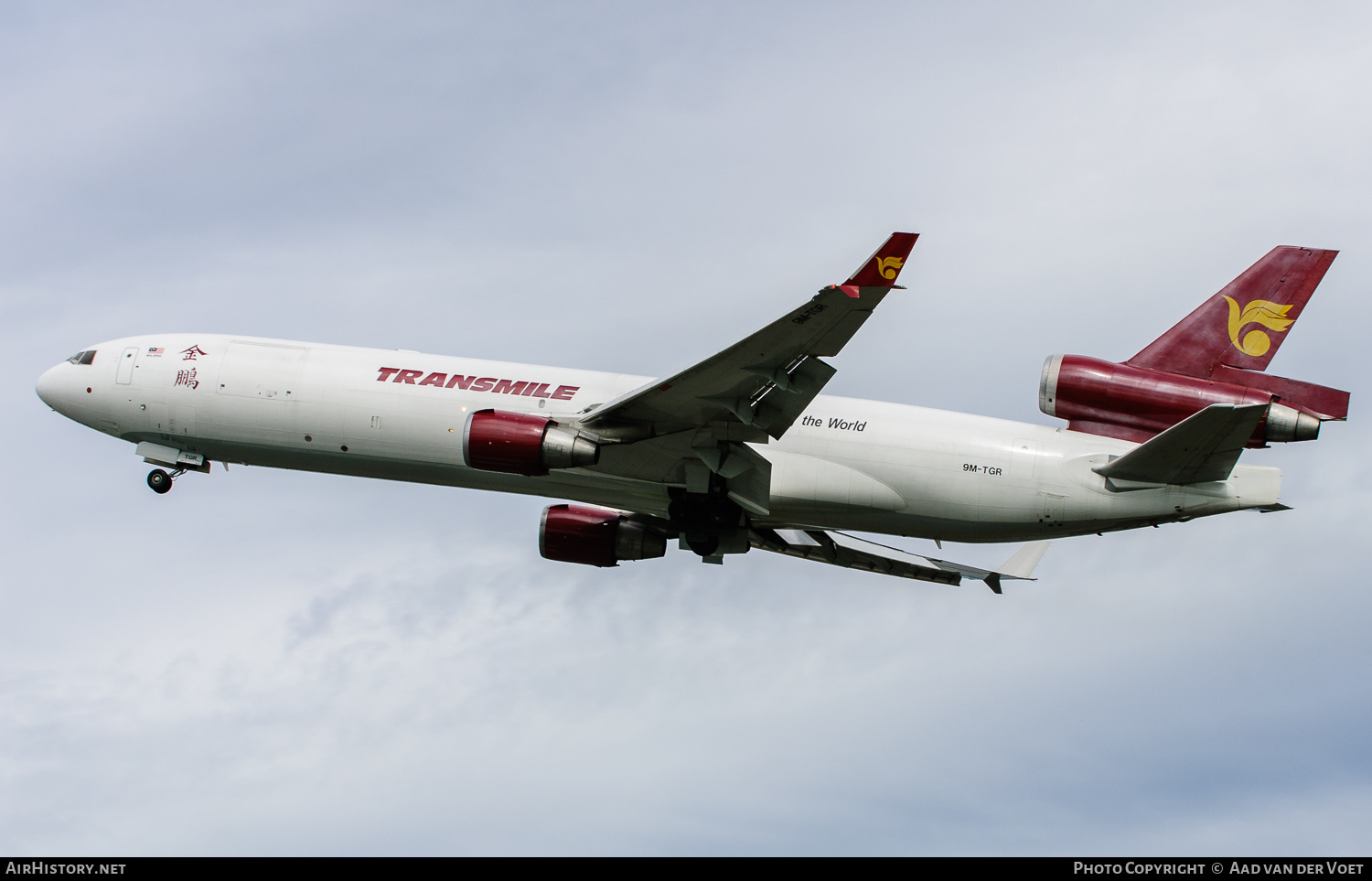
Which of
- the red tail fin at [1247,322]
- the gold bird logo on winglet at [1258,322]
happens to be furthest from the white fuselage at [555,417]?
the gold bird logo on winglet at [1258,322]

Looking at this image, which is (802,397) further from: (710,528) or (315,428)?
(315,428)

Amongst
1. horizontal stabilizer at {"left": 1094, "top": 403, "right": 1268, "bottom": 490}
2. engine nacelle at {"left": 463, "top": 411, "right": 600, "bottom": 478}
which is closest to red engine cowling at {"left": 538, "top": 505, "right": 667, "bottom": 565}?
engine nacelle at {"left": 463, "top": 411, "right": 600, "bottom": 478}

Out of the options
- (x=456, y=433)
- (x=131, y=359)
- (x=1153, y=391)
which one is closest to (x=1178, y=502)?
(x=1153, y=391)

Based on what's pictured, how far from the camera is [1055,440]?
26188 millimetres

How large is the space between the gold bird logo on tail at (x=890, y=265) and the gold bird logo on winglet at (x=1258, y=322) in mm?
10521

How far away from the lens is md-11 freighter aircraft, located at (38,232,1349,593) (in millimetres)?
24500

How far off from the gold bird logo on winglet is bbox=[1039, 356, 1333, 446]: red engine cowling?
1115 millimetres

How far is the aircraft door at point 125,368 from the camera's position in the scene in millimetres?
29125

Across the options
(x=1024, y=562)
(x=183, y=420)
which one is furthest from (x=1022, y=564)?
(x=183, y=420)

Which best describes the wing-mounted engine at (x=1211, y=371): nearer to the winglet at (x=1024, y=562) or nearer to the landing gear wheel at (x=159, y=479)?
the winglet at (x=1024, y=562)

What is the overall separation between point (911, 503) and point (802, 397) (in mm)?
4102

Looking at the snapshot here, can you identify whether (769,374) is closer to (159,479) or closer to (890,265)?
(890,265)
